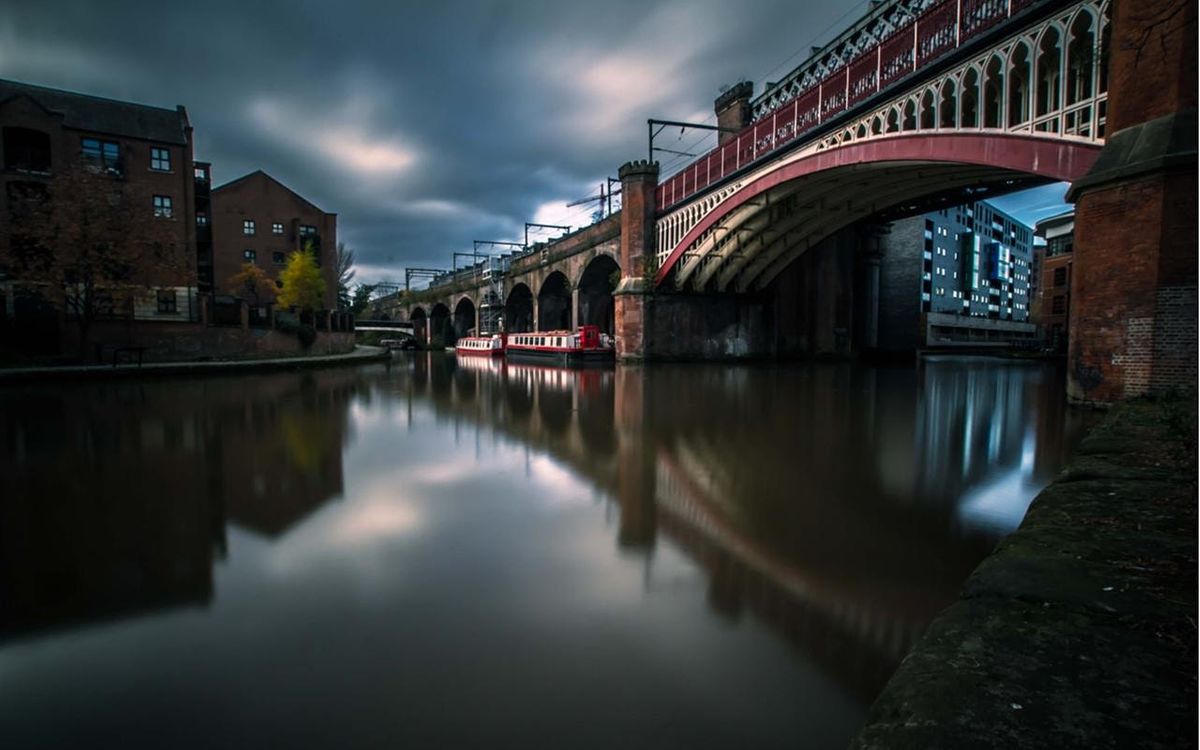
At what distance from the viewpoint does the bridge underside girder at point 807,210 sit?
17.0 metres

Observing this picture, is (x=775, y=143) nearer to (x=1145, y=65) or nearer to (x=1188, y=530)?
(x=1145, y=65)

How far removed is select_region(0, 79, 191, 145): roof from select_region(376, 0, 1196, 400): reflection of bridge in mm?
21197

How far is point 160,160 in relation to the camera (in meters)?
30.6

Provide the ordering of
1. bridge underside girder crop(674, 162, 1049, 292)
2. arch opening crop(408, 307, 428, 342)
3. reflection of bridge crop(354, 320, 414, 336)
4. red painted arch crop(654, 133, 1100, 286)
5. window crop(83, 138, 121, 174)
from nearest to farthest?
red painted arch crop(654, 133, 1100, 286)
bridge underside girder crop(674, 162, 1049, 292)
window crop(83, 138, 121, 174)
reflection of bridge crop(354, 320, 414, 336)
arch opening crop(408, 307, 428, 342)

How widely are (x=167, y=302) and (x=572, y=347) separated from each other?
17.4 metres

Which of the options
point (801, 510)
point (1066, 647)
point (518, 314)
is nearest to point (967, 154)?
point (801, 510)

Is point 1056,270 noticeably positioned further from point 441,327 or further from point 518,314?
point 441,327

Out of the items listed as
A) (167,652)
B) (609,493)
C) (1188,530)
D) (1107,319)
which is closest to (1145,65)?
(1107,319)

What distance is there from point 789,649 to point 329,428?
24.9 ft

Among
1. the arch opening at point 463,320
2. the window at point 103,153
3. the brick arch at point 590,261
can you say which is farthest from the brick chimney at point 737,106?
the arch opening at point 463,320

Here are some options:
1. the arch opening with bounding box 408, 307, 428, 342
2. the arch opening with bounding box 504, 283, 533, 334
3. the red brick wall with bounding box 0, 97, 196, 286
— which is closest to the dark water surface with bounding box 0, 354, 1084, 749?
the red brick wall with bounding box 0, 97, 196, 286

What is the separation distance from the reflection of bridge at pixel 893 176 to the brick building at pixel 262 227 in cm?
2002

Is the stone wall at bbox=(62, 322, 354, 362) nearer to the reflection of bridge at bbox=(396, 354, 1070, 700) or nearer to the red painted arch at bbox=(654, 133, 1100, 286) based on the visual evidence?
the reflection of bridge at bbox=(396, 354, 1070, 700)

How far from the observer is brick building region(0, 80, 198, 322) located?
65.0ft
